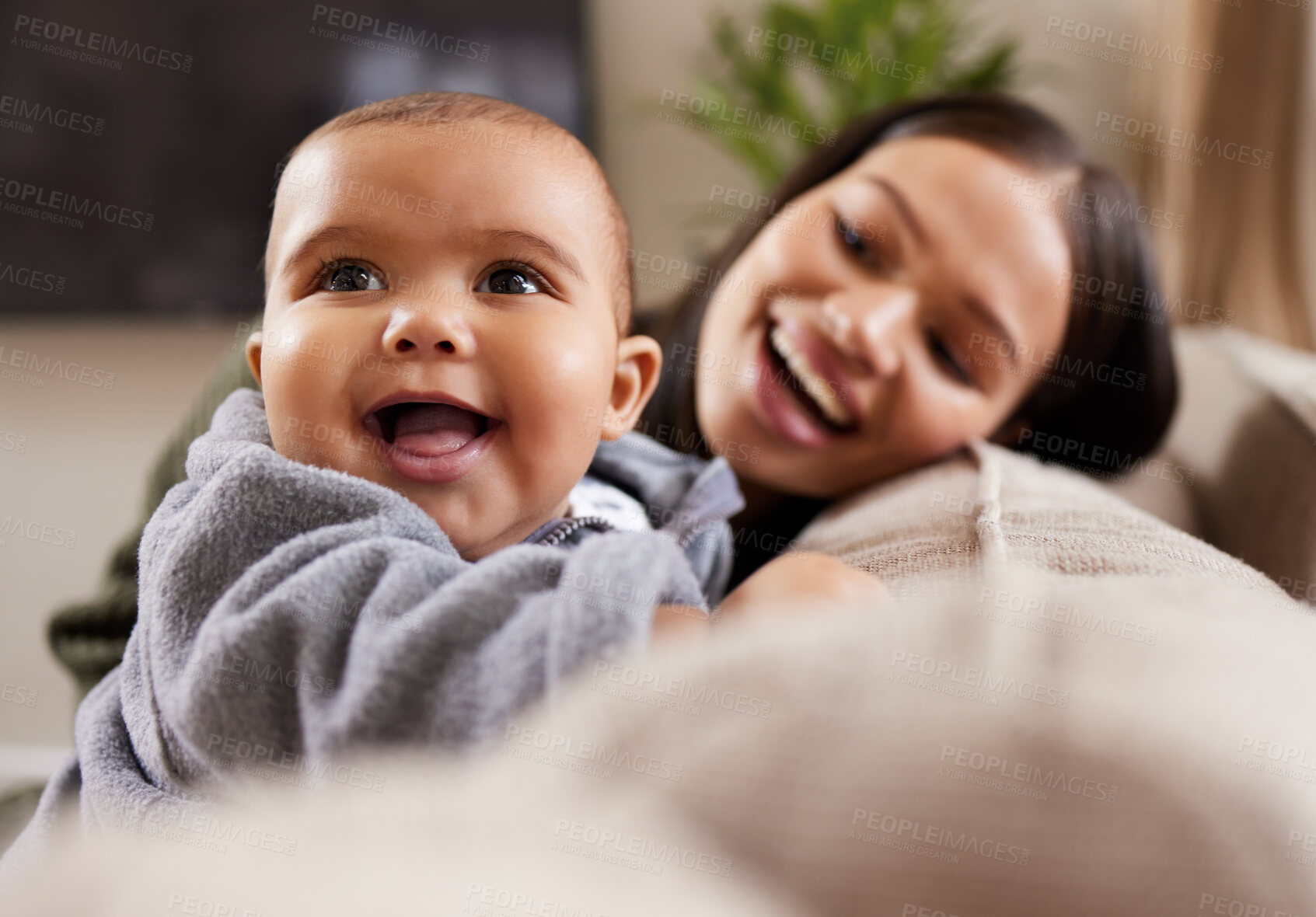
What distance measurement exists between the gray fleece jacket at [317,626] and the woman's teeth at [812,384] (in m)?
0.48

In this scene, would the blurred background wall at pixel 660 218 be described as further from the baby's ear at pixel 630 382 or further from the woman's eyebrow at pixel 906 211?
the woman's eyebrow at pixel 906 211

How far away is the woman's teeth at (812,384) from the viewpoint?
37.6 inches

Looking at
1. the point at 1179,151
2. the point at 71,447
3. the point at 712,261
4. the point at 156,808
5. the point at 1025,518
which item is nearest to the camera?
the point at 156,808

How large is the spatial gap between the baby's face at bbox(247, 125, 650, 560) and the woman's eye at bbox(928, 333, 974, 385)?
1.69 feet

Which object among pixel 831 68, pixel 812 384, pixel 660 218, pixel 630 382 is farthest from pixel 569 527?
pixel 660 218

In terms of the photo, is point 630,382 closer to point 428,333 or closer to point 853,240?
point 428,333

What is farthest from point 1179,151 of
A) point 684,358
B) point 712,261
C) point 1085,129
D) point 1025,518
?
point 1025,518

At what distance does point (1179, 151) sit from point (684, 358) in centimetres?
154

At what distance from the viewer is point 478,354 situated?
0.55m

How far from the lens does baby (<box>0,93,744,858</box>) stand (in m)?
0.42

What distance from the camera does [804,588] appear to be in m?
0.55

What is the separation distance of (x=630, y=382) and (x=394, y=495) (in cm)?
26

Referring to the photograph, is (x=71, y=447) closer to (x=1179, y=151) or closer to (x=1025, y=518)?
(x=1025, y=518)

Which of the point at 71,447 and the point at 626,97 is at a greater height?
the point at 626,97
